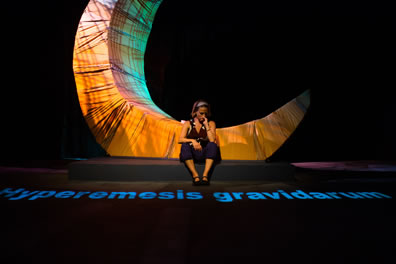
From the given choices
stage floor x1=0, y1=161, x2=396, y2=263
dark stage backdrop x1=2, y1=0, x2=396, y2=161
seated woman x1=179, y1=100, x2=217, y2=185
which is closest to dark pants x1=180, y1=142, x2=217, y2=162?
seated woman x1=179, y1=100, x2=217, y2=185

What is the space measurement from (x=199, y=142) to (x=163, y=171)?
22.0 inches

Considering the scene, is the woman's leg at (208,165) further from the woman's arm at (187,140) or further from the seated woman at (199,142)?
the woman's arm at (187,140)

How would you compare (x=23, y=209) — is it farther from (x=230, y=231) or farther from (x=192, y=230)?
(x=230, y=231)

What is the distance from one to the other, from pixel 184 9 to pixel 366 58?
3.84 m

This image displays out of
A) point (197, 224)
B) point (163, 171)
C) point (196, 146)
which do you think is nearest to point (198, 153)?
point (196, 146)

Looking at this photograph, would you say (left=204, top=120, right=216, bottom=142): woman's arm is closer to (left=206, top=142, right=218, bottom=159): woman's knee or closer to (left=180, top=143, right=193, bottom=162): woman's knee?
(left=206, top=142, right=218, bottom=159): woman's knee

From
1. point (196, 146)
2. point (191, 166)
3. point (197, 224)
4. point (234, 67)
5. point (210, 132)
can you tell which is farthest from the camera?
point (234, 67)

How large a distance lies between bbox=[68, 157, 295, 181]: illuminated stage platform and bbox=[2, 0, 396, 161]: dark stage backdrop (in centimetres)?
257

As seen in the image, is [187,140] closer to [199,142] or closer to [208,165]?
[199,142]

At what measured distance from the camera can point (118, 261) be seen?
45.2 inches

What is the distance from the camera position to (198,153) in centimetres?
321

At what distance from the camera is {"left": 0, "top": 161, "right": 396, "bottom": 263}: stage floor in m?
1.22

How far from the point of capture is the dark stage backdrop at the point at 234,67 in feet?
17.7

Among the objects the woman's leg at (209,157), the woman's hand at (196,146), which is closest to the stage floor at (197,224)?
the woman's leg at (209,157)
